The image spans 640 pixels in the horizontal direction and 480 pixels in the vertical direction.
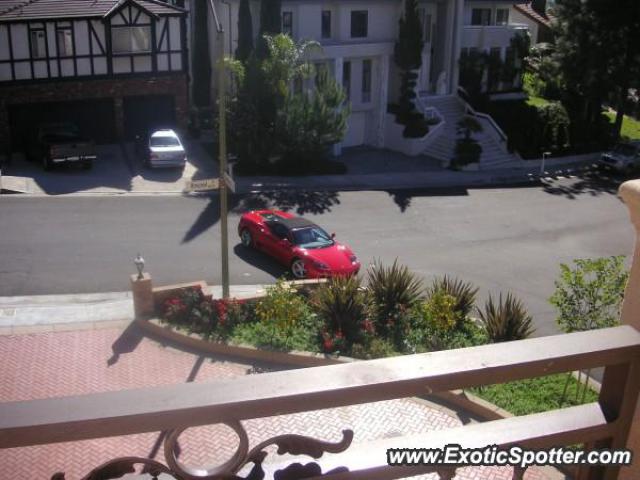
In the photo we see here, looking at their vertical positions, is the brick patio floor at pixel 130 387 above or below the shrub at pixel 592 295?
below

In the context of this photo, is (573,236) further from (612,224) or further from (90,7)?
(90,7)

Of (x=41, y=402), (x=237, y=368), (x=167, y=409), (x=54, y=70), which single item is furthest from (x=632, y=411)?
(x=54, y=70)

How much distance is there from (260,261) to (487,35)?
92.5 ft

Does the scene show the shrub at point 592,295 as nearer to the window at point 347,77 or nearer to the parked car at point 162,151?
the parked car at point 162,151

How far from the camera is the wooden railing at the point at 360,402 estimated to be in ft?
6.68

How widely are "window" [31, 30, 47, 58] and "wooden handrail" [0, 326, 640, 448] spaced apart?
34233 millimetres

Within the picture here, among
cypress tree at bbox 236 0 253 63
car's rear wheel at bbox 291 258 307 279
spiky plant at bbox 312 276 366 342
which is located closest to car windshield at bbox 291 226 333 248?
car's rear wheel at bbox 291 258 307 279

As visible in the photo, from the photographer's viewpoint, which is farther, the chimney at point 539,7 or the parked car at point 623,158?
the chimney at point 539,7

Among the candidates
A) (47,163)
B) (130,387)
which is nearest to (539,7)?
(47,163)

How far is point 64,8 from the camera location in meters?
33.6

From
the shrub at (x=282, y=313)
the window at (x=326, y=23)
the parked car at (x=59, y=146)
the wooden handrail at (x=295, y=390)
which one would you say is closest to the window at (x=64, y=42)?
the parked car at (x=59, y=146)

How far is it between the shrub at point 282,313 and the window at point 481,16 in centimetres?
3509

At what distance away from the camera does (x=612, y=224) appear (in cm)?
2894

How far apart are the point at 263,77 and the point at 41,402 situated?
99.4 ft
